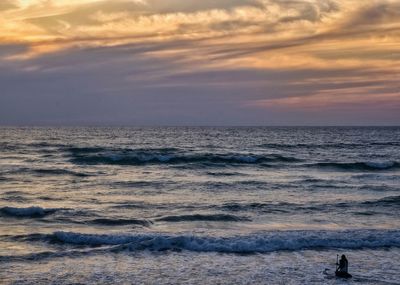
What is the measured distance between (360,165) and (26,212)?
34.9m

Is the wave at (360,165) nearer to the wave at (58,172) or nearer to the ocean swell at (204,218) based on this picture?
the wave at (58,172)

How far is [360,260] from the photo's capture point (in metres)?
17.0

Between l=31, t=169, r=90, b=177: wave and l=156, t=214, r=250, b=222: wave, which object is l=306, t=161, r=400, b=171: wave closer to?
l=31, t=169, r=90, b=177: wave

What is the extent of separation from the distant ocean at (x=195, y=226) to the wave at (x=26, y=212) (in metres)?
0.05

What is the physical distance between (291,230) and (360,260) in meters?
4.20

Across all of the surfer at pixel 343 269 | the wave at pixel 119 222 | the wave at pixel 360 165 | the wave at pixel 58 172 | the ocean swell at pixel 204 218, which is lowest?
the wave at pixel 58 172

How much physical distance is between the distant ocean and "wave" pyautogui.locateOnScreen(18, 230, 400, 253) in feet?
0.13

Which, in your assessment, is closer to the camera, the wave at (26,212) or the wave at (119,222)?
the wave at (119,222)

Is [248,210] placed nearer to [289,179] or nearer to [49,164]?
[289,179]

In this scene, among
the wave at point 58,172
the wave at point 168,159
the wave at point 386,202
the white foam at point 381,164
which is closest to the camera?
the wave at point 386,202

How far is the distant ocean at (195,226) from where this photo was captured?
1552 cm

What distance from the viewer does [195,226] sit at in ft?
71.8

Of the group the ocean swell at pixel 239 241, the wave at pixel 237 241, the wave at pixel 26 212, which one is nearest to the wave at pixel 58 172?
the wave at pixel 26 212

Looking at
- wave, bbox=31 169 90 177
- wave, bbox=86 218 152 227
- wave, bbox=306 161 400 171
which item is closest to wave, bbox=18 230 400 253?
wave, bbox=86 218 152 227
